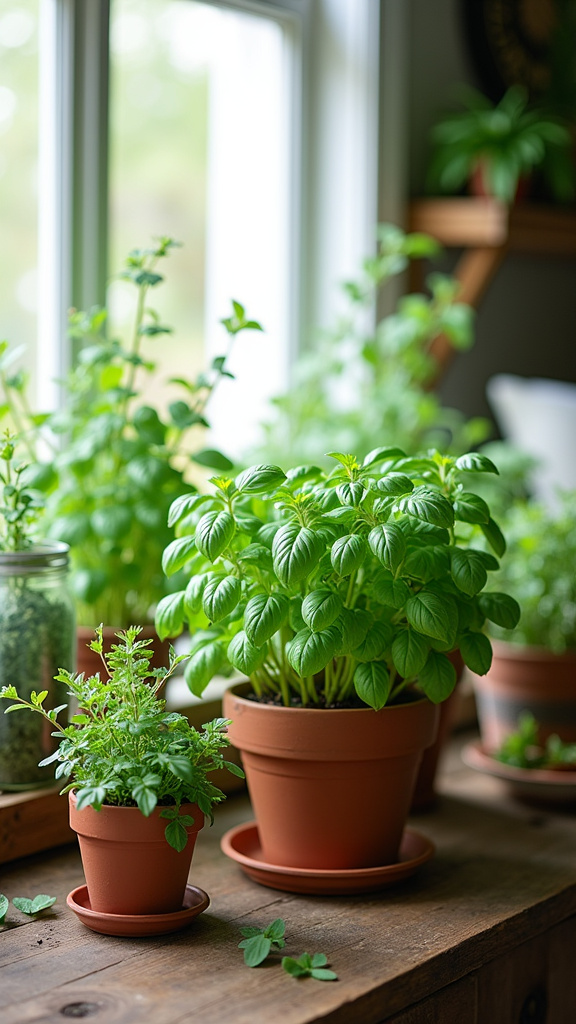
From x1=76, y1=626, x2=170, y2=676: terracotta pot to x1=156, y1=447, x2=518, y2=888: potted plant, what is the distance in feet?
0.67

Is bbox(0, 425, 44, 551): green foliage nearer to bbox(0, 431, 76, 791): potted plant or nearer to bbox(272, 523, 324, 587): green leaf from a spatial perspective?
bbox(0, 431, 76, 791): potted plant

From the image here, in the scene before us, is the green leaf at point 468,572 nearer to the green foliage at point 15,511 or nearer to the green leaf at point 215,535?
the green leaf at point 215,535

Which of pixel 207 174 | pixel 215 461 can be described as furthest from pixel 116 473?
pixel 207 174

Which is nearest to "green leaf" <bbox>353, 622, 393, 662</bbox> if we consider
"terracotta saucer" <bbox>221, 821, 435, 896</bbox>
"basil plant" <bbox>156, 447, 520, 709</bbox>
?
"basil plant" <bbox>156, 447, 520, 709</bbox>

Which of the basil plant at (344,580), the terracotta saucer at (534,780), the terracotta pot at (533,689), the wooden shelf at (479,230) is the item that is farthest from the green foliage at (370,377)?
the basil plant at (344,580)

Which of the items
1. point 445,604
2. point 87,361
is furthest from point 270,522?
point 87,361

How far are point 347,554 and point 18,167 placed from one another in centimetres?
88

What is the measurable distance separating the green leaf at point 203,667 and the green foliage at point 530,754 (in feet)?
1.86

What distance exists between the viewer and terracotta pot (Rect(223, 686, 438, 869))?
3.53 feet

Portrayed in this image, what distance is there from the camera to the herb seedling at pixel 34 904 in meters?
1.05

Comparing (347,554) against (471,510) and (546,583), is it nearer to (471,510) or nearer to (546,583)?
(471,510)

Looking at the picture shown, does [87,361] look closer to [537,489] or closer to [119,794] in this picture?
[119,794]

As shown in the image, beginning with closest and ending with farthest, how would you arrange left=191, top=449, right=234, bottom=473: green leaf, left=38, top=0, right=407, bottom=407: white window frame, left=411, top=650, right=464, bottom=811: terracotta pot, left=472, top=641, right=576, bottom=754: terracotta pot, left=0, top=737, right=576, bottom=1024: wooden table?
1. left=0, top=737, right=576, bottom=1024: wooden table
2. left=191, top=449, right=234, bottom=473: green leaf
3. left=411, top=650, right=464, bottom=811: terracotta pot
4. left=472, top=641, right=576, bottom=754: terracotta pot
5. left=38, top=0, right=407, bottom=407: white window frame

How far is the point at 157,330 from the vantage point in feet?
4.13
